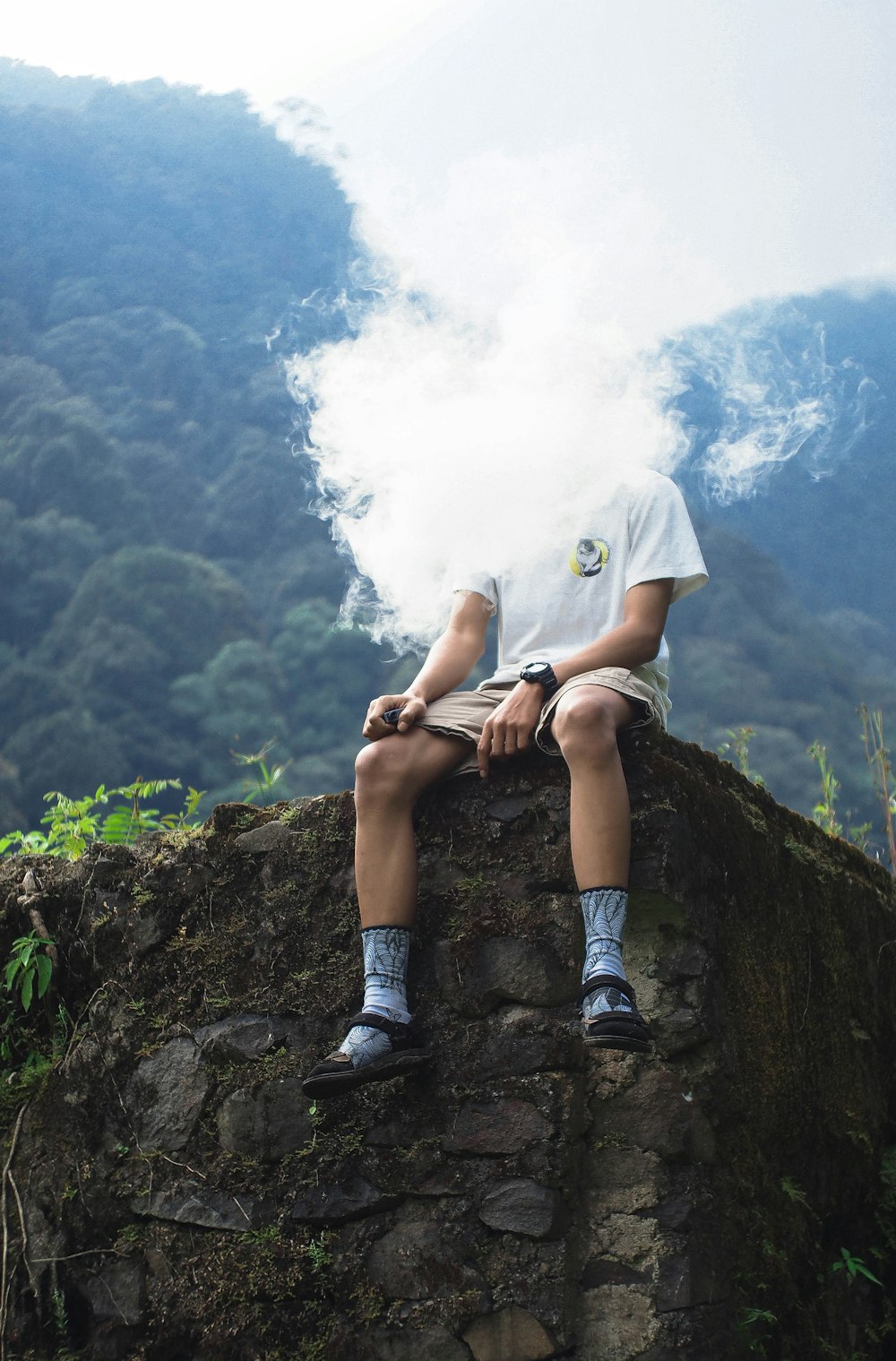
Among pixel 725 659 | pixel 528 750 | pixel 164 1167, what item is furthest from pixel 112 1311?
pixel 725 659

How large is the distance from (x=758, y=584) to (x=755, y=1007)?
69.9ft

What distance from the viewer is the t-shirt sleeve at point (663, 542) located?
10.6ft

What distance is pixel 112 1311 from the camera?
10.1 feet

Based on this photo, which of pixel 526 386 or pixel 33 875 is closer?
pixel 33 875

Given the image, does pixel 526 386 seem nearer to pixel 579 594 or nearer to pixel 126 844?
pixel 579 594

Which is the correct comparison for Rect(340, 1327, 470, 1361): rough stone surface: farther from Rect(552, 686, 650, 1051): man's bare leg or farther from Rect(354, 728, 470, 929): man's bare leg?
Rect(354, 728, 470, 929): man's bare leg

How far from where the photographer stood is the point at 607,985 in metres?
→ 2.51

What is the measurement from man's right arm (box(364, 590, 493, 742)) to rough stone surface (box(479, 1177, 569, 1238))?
1126mm

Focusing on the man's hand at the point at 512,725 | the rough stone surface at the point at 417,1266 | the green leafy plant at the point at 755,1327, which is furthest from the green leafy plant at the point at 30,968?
the green leafy plant at the point at 755,1327

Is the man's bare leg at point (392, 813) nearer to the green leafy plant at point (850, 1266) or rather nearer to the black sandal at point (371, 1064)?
the black sandal at point (371, 1064)

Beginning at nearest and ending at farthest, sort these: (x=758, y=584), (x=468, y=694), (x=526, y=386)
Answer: (x=468, y=694)
(x=526, y=386)
(x=758, y=584)

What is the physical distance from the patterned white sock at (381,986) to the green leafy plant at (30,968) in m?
1.32

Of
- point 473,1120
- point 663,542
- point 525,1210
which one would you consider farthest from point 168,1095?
point 663,542

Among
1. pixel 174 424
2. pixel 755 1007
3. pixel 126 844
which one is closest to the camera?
pixel 755 1007
